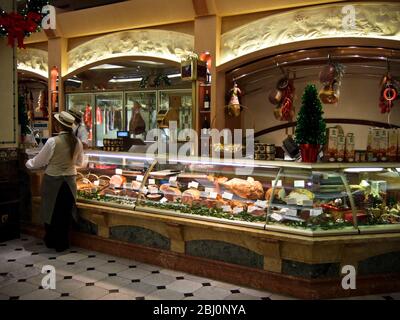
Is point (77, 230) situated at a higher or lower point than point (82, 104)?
lower

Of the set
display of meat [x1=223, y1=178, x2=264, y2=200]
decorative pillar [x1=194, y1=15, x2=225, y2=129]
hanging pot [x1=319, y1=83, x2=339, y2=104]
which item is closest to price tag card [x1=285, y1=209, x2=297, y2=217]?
display of meat [x1=223, y1=178, x2=264, y2=200]

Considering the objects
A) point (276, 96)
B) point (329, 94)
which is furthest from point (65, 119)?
point (329, 94)

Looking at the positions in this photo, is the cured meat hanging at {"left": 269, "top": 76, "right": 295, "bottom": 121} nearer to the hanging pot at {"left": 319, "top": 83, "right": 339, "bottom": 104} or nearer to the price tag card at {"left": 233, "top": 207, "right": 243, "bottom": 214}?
the hanging pot at {"left": 319, "top": 83, "right": 339, "bottom": 104}

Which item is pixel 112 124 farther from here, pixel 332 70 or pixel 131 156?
pixel 332 70

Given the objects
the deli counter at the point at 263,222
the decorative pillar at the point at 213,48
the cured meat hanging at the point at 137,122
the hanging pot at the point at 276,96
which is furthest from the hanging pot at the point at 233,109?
the deli counter at the point at 263,222

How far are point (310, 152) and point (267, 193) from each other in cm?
65

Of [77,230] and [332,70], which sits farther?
[332,70]

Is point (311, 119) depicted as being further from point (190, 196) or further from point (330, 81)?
point (330, 81)

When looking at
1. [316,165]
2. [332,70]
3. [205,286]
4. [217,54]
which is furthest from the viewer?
[217,54]

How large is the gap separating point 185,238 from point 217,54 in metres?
4.07

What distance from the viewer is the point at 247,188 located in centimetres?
445

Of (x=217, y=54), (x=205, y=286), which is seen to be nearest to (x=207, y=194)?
(x=205, y=286)

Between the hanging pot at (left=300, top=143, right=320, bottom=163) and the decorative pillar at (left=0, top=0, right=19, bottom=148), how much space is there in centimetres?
433

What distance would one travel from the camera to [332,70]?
6113mm
